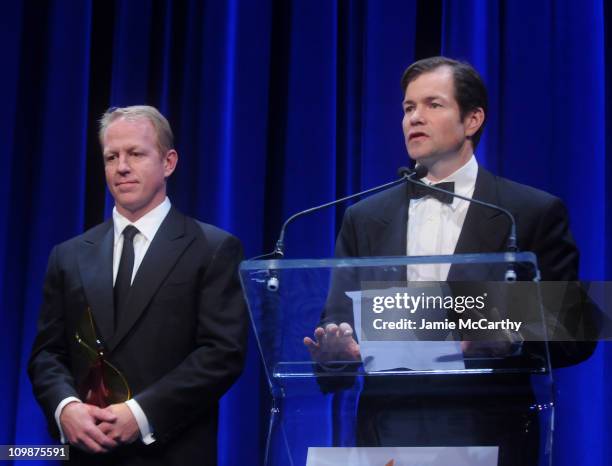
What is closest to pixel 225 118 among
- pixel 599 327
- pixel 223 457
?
pixel 223 457

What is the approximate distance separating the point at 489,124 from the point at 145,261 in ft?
4.19

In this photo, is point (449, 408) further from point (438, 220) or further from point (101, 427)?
point (101, 427)

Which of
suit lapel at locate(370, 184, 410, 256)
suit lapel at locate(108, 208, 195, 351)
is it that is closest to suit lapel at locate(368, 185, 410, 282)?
suit lapel at locate(370, 184, 410, 256)

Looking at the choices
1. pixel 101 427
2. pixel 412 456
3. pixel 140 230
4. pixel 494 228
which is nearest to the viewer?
pixel 412 456

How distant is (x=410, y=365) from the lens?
1.48 m

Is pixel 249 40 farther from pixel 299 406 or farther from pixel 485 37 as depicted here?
pixel 299 406

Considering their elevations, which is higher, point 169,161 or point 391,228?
point 169,161

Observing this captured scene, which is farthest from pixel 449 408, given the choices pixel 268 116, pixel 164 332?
pixel 268 116

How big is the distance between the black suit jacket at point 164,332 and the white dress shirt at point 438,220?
18.6 inches

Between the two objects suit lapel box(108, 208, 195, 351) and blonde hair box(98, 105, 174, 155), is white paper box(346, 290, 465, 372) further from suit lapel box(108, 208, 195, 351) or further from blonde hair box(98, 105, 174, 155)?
blonde hair box(98, 105, 174, 155)

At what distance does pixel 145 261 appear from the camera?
7.54 ft

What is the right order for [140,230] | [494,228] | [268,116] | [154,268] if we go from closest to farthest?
[494,228]
[154,268]
[140,230]
[268,116]

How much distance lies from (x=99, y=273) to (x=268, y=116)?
1.13 meters

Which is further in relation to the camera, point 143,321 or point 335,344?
point 143,321
